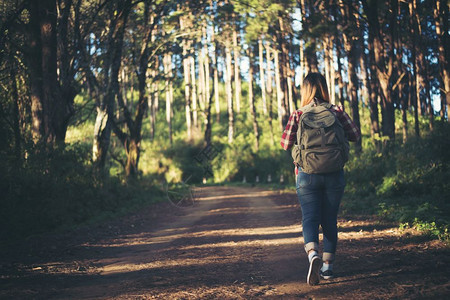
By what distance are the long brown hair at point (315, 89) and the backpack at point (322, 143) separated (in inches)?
10.5

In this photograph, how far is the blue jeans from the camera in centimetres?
458

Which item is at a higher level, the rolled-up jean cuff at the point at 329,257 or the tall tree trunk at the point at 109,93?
the tall tree trunk at the point at 109,93

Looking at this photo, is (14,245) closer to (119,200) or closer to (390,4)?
(119,200)

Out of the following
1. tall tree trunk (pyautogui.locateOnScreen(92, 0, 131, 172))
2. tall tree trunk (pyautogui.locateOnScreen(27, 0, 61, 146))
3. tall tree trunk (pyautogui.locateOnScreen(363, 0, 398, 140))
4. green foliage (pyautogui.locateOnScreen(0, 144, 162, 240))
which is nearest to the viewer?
green foliage (pyautogui.locateOnScreen(0, 144, 162, 240))

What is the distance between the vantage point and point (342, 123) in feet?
15.6

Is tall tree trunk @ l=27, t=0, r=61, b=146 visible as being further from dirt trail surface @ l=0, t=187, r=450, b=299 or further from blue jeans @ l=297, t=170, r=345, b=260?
blue jeans @ l=297, t=170, r=345, b=260

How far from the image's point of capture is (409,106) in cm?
4450

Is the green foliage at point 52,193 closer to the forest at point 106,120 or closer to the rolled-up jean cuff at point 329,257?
the forest at point 106,120

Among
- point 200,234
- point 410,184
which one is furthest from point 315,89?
point 410,184

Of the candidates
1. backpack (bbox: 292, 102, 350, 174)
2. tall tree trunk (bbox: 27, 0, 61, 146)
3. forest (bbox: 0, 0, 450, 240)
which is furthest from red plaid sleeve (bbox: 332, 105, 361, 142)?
tall tree trunk (bbox: 27, 0, 61, 146)

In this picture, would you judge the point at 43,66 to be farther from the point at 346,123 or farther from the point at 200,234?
the point at 346,123

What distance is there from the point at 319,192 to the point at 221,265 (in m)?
1.86

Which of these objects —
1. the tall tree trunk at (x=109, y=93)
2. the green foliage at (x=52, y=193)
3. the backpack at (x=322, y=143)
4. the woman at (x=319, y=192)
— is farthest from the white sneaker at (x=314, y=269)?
the tall tree trunk at (x=109, y=93)

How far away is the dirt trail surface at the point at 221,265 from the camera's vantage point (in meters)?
4.39
